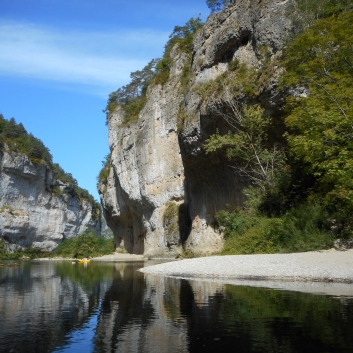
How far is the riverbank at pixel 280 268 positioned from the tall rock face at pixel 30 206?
216ft

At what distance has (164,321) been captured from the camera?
866cm

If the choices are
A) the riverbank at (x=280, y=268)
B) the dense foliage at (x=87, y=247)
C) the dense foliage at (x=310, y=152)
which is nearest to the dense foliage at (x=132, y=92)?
the dense foliage at (x=87, y=247)

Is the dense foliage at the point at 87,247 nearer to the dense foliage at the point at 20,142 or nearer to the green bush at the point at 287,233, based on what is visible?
the dense foliage at the point at 20,142

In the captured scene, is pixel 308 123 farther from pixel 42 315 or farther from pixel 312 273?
pixel 42 315

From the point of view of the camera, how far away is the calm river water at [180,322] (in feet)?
22.1

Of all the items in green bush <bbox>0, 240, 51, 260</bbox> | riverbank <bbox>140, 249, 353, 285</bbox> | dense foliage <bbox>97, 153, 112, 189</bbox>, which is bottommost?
riverbank <bbox>140, 249, 353, 285</bbox>

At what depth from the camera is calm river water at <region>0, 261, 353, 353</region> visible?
6738 mm

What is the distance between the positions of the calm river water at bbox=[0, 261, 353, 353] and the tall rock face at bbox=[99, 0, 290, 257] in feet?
52.9

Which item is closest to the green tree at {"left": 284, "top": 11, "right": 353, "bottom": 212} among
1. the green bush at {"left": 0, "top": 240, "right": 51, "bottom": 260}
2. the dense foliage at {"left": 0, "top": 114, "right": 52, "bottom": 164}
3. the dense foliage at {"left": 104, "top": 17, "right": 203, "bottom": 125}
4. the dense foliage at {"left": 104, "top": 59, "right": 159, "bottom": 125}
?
the dense foliage at {"left": 104, "top": 17, "right": 203, "bottom": 125}

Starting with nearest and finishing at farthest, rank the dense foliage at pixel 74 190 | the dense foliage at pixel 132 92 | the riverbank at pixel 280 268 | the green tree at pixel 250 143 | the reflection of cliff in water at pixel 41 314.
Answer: the reflection of cliff in water at pixel 41 314
the riverbank at pixel 280 268
the green tree at pixel 250 143
the dense foliage at pixel 132 92
the dense foliage at pixel 74 190

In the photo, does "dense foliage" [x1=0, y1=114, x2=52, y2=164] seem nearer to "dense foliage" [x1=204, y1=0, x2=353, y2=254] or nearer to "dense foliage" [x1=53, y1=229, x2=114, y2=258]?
"dense foliage" [x1=53, y1=229, x2=114, y2=258]

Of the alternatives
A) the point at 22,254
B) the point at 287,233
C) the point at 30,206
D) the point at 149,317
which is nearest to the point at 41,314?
the point at 149,317

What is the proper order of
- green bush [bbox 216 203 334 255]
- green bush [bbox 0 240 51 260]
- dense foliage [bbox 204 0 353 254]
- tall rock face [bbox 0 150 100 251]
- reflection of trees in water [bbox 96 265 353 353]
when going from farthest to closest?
tall rock face [bbox 0 150 100 251]
green bush [bbox 0 240 51 260]
green bush [bbox 216 203 334 255]
dense foliage [bbox 204 0 353 254]
reflection of trees in water [bbox 96 265 353 353]

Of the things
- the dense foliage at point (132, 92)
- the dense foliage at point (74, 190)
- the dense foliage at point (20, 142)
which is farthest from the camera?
the dense foliage at point (74, 190)
